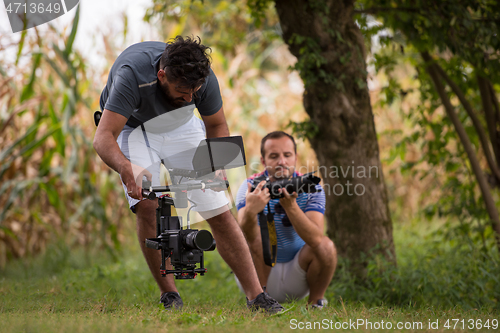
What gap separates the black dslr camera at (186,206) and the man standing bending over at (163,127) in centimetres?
17

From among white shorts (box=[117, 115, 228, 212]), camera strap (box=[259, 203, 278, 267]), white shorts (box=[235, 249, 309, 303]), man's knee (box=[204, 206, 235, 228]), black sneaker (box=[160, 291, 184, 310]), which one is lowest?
white shorts (box=[235, 249, 309, 303])

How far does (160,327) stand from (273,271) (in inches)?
51.9

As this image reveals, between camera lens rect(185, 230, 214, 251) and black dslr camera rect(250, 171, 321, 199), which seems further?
black dslr camera rect(250, 171, 321, 199)

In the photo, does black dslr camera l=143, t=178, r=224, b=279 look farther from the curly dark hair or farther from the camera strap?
the camera strap

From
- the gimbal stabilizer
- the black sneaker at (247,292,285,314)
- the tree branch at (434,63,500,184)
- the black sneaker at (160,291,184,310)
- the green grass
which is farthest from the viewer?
the tree branch at (434,63,500,184)

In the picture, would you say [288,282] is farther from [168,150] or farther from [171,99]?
[171,99]

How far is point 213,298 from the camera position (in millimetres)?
3371

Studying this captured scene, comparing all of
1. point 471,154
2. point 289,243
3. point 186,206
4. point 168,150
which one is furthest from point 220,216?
point 471,154

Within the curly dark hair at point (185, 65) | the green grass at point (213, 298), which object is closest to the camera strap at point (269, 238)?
the green grass at point (213, 298)

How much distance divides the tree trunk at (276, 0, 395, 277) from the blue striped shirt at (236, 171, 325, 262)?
0.54 metres

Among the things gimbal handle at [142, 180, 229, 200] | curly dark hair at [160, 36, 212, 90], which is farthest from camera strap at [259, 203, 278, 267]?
curly dark hair at [160, 36, 212, 90]

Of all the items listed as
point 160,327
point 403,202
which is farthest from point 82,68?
point 403,202

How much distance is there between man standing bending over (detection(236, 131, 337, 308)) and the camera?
2.98 m

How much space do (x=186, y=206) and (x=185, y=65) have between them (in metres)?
0.72
